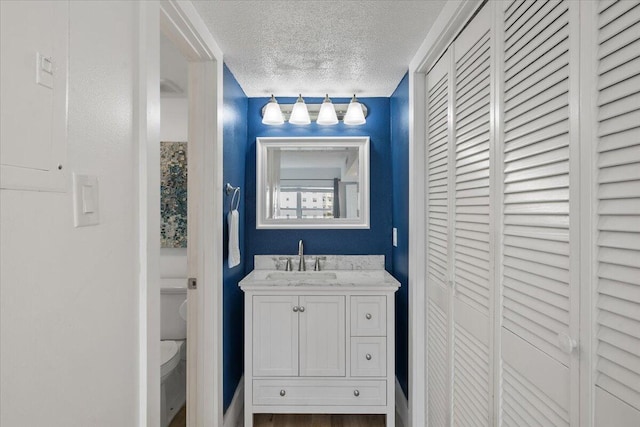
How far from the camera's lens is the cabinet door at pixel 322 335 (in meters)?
2.50

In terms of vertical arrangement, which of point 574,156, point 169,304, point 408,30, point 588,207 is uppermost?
point 408,30

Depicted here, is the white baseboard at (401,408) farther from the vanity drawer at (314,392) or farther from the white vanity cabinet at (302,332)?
the white vanity cabinet at (302,332)

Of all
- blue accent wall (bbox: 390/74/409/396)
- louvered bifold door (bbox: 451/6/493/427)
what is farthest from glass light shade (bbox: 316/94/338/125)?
louvered bifold door (bbox: 451/6/493/427)

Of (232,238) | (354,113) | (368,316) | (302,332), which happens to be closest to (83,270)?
(232,238)

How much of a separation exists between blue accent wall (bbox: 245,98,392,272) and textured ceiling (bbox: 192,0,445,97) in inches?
11.7

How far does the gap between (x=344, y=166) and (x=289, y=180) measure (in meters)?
0.45

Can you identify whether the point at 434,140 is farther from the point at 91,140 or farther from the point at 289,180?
the point at 91,140

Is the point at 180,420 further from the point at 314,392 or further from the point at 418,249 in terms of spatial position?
the point at 418,249

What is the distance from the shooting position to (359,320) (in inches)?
98.5

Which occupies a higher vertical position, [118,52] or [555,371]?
[118,52]

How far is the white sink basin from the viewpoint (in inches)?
110

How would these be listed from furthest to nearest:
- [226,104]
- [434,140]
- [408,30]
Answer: [226,104]
[434,140]
[408,30]

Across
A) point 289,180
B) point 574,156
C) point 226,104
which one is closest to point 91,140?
point 574,156

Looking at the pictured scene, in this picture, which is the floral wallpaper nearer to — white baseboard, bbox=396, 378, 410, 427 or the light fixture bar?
the light fixture bar
